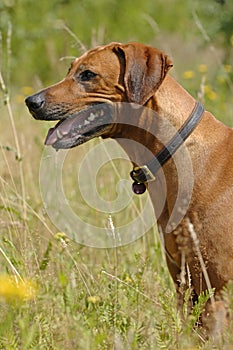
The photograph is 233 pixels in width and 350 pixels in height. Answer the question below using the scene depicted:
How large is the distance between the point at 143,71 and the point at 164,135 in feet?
1.00

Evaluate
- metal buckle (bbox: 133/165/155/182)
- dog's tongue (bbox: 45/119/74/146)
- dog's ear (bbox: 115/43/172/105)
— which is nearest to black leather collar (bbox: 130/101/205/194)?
metal buckle (bbox: 133/165/155/182)

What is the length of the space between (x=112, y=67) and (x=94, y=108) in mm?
219

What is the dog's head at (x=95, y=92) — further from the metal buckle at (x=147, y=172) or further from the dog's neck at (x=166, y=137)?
the metal buckle at (x=147, y=172)

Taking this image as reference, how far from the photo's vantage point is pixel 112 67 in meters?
3.31

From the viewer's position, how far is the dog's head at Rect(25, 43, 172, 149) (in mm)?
3208

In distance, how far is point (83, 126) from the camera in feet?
10.7

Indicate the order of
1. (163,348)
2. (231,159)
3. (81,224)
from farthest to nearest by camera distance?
1. (81,224)
2. (231,159)
3. (163,348)

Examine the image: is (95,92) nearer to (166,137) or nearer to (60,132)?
(60,132)

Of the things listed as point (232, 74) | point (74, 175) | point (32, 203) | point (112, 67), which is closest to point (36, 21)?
point (232, 74)

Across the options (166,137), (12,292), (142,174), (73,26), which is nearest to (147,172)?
(142,174)

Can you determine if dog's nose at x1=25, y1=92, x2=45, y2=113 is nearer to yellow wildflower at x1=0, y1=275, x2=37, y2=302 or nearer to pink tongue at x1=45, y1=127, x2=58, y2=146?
pink tongue at x1=45, y1=127, x2=58, y2=146

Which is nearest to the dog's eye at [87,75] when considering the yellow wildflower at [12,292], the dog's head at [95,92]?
the dog's head at [95,92]

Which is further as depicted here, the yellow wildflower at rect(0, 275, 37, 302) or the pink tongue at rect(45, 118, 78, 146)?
the pink tongue at rect(45, 118, 78, 146)

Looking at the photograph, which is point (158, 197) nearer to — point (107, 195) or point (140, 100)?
point (140, 100)
